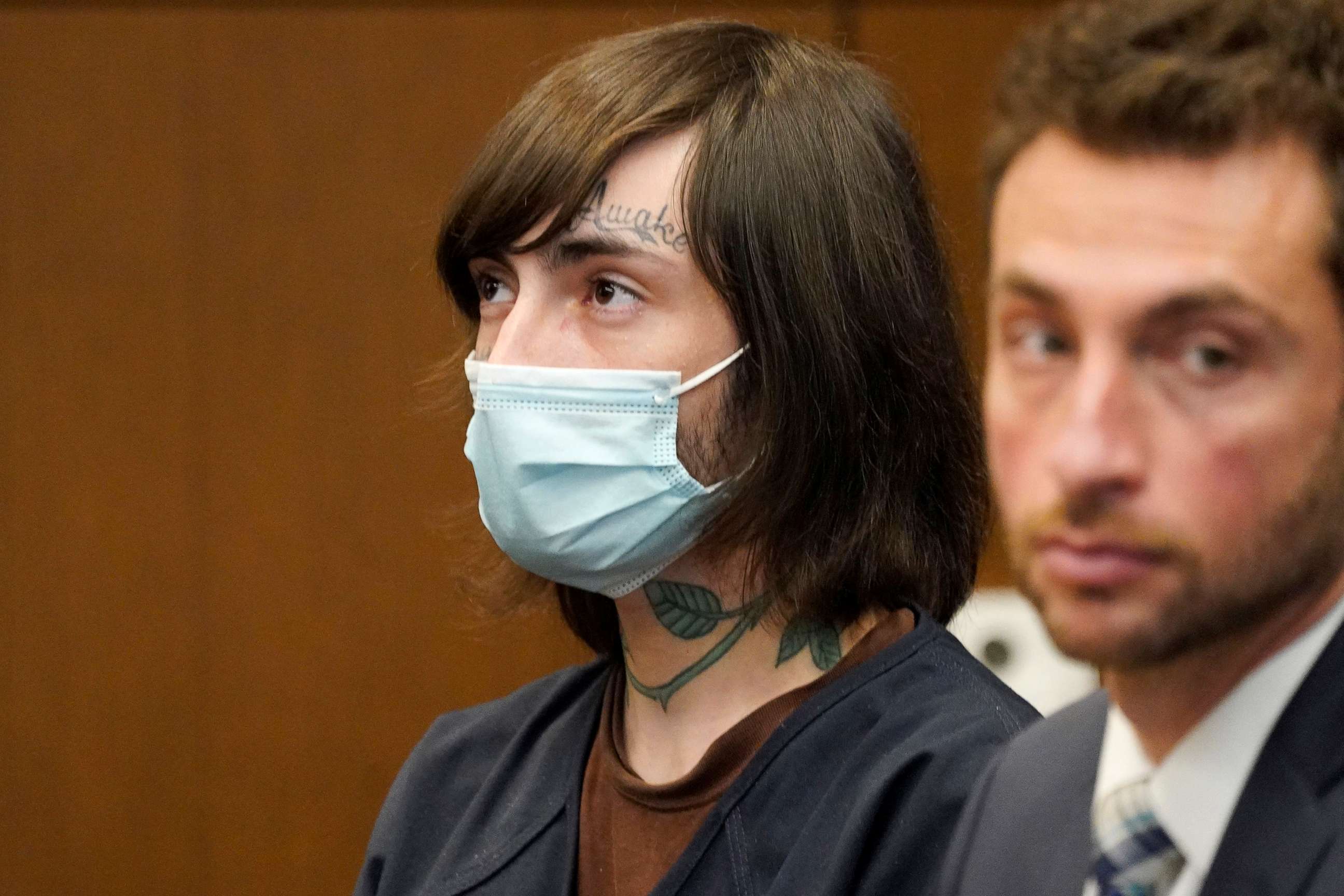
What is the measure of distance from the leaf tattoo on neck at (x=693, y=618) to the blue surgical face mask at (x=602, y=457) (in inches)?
1.8

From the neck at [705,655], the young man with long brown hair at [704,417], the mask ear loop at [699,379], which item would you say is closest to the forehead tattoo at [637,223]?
the young man with long brown hair at [704,417]

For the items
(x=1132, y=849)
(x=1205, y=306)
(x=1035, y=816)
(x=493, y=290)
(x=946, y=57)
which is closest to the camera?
(x=1205, y=306)

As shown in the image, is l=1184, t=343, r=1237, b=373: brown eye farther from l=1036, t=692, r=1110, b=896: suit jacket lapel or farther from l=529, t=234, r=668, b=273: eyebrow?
l=529, t=234, r=668, b=273: eyebrow

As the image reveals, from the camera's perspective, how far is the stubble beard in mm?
929

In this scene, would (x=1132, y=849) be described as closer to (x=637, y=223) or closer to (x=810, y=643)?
(x=810, y=643)

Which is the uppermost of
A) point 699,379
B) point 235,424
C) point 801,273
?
point 801,273

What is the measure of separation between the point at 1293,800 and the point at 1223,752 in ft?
0.16

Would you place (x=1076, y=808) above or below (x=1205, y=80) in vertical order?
below

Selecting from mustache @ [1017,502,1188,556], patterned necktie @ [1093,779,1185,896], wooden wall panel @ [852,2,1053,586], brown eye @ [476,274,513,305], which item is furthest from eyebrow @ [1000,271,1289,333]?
wooden wall panel @ [852,2,1053,586]

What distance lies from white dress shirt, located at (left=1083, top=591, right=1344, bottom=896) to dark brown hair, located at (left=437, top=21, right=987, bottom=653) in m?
0.72

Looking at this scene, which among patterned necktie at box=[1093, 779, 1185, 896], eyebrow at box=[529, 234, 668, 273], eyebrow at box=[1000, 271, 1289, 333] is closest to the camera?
eyebrow at box=[1000, 271, 1289, 333]

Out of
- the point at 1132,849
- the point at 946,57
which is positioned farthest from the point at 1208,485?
the point at 946,57

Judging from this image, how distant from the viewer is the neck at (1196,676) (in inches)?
38.9

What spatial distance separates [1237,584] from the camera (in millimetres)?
931
